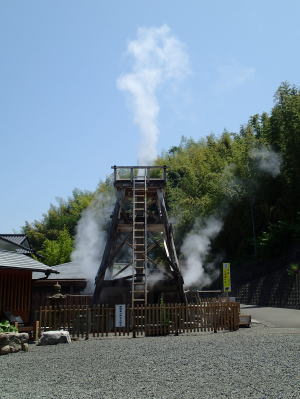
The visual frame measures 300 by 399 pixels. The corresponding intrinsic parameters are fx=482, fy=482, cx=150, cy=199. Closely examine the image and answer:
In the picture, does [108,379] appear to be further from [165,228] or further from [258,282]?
[258,282]

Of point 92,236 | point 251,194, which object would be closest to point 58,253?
point 92,236

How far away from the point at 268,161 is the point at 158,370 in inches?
1024

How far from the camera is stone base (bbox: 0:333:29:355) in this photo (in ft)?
38.2

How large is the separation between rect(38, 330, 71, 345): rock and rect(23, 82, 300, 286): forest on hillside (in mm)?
16311

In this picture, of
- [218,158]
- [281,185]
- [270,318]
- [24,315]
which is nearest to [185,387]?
[24,315]

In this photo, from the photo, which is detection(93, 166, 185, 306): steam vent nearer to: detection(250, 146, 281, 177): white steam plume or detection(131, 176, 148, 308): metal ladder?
detection(131, 176, 148, 308): metal ladder

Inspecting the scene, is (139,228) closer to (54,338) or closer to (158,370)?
(54,338)

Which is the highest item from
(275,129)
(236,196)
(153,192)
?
(275,129)

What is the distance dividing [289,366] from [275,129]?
26.7 metres

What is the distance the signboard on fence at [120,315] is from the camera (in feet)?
50.2

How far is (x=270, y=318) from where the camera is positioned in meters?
20.5

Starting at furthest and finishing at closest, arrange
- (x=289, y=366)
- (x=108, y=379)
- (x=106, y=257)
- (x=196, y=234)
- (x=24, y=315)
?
(x=196, y=234), (x=106, y=257), (x=24, y=315), (x=289, y=366), (x=108, y=379)

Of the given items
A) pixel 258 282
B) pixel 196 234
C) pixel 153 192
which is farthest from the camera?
pixel 196 234

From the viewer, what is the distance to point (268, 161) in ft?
107
